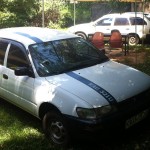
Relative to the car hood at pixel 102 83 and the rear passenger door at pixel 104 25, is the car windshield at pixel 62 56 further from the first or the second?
the rear passenger door at pixel 104 25

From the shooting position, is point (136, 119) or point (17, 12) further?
point (17, 12)

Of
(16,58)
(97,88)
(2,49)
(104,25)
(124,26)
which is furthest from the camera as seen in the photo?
(104,25)

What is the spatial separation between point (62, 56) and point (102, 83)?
41.4 inches

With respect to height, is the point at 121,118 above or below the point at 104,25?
below

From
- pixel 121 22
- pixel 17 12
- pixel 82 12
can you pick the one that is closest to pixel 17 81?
pixel 121 22

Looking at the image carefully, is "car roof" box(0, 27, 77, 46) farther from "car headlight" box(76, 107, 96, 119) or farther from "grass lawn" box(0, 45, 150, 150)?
"car headlight" box(76, 107, 96, 119)

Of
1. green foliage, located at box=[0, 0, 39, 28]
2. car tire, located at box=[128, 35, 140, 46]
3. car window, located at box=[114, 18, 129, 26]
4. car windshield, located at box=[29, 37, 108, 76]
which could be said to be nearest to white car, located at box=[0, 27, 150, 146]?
car windshield, located at box=[29, 37, 108, 76]

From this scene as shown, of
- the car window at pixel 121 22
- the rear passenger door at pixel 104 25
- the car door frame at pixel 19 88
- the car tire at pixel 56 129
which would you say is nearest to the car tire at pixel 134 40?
the car window at pixel 121 22

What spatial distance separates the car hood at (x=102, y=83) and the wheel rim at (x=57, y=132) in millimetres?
580

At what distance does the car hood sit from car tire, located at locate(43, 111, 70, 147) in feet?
1.56

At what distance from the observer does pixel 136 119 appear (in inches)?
183

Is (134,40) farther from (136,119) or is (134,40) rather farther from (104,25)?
(136,119)

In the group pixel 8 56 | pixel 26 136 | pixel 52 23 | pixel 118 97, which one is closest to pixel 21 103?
pixel 26 136

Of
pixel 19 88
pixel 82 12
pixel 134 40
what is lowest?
pixel 19 88
